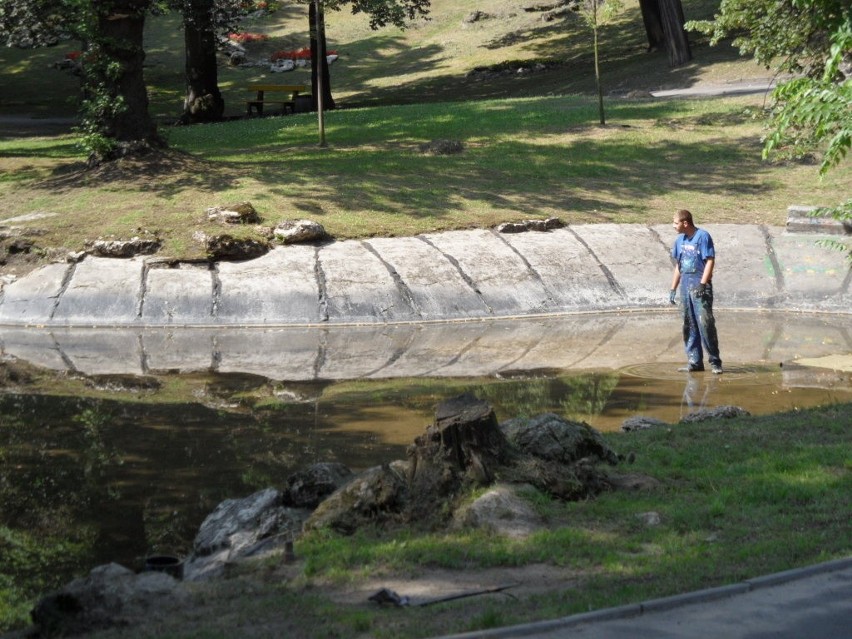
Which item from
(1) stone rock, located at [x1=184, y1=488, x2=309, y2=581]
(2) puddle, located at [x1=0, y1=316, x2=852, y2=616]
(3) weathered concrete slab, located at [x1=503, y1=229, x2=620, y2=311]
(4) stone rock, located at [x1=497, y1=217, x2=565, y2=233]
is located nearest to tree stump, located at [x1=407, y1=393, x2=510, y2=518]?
(1) stone rock, located at [x1=184, y1=488, x2=309, y2=581]

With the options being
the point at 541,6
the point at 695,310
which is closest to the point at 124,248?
the point at 695,310

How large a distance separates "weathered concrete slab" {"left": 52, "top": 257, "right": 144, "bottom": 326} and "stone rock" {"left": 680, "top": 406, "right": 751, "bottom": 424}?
933cm

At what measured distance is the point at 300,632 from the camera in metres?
5.54

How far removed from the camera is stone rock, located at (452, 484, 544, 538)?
703cm

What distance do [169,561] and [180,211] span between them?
13.7 meters

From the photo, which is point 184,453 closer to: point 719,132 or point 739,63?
point 719,132

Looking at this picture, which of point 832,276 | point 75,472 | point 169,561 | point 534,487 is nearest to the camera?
point 169,561

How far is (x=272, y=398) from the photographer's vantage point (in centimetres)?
1283

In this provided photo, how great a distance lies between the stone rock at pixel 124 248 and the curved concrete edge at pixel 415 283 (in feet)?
0.59

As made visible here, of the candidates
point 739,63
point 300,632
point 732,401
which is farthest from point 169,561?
point 739,63

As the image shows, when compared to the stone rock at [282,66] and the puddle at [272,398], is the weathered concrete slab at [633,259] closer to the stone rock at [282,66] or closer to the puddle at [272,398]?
the puddle at [272,398]

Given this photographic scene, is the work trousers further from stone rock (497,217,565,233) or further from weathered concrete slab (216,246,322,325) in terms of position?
stone rock (497,217,565,233)

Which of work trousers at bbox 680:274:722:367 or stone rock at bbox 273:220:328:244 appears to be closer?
work trousers at bbox 680:274:722:367

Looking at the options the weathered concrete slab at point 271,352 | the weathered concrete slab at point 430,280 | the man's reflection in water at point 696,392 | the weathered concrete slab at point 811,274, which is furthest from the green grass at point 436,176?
the man's reflection in water at point 696,392
